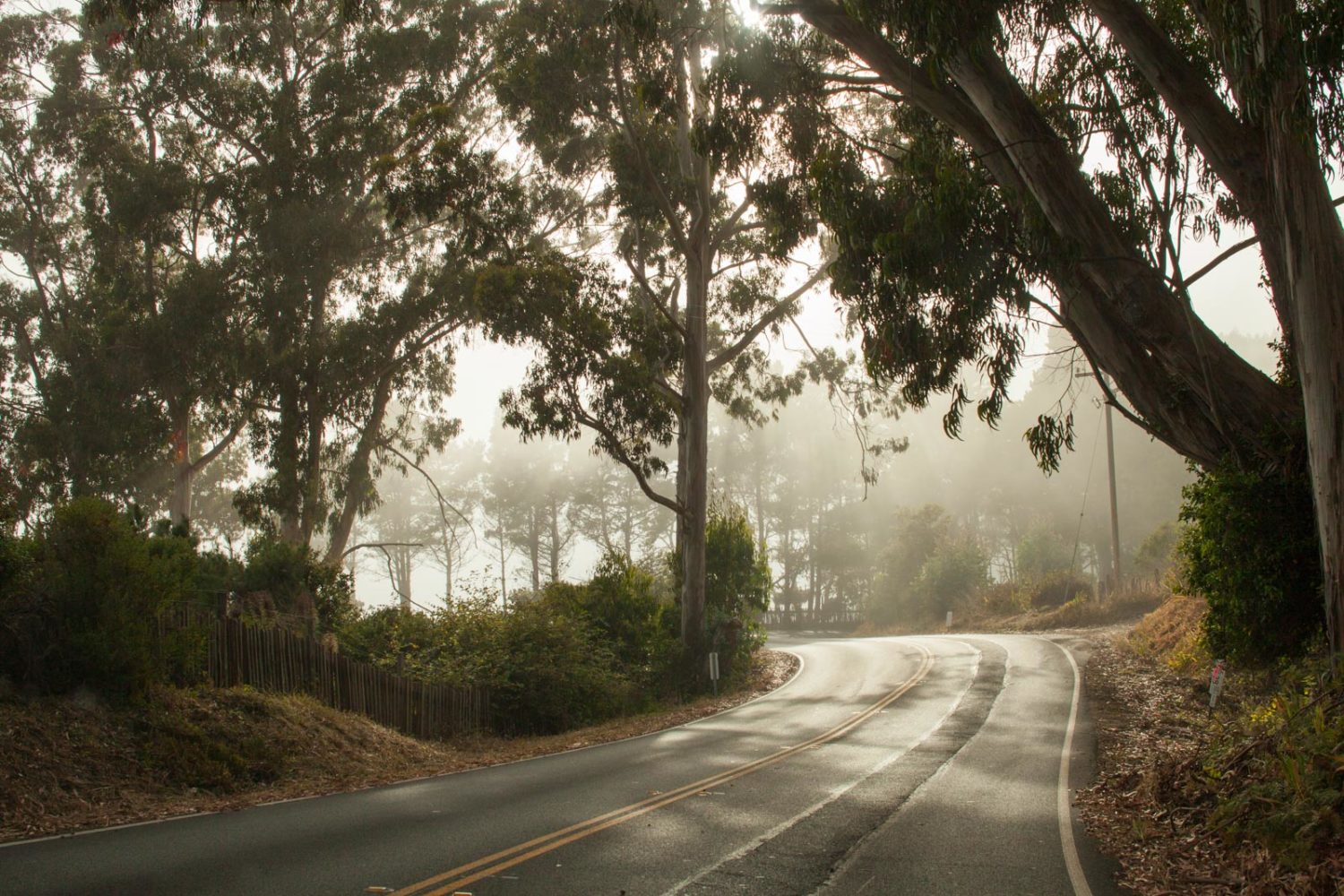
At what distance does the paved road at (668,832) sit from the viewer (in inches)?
255

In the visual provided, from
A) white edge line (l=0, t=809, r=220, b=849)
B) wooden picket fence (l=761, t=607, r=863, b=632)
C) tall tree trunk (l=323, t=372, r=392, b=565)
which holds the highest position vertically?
tall tree trunk (l=323, t=372, r=392, b=565)

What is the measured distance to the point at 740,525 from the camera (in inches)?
1118

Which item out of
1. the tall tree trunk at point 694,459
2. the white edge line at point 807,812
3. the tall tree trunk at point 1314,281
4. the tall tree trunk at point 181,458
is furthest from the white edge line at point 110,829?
the tall tree trunk at point 181,458

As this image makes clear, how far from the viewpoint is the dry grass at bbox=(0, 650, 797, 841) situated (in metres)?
8.89

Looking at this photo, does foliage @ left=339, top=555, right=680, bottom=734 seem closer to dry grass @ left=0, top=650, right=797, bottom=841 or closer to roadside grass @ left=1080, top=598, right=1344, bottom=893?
dry grass @ left=0, top=650, right=797, bottom=841

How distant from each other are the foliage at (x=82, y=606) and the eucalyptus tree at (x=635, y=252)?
10648 millimetres

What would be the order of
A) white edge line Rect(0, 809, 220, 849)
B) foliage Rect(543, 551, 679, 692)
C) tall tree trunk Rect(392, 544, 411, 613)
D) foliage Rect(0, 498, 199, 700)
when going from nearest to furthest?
white edge line Rect(0, 809, 220, 849)
foliage Rect(0, 498, 199, 700)
foliage Rect(543, 551, 679, 692)
tall tree trunk Rect(392, 544, 411, 613)

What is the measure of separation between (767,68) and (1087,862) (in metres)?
12.4

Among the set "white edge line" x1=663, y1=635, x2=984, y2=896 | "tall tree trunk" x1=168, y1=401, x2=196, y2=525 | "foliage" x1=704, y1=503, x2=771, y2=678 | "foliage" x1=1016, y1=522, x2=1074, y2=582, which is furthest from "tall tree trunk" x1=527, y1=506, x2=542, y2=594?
"white edge line" x1=663, y1=635, x2=984, y2=896

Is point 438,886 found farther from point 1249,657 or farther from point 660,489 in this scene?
point 660,489

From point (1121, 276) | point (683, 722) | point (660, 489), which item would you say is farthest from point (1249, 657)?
point (660, 489)

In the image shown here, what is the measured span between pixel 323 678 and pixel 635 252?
14.4m

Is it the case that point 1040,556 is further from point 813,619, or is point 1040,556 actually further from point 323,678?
point 323,678

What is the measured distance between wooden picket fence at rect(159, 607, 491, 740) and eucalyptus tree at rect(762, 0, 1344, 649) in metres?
8.60
